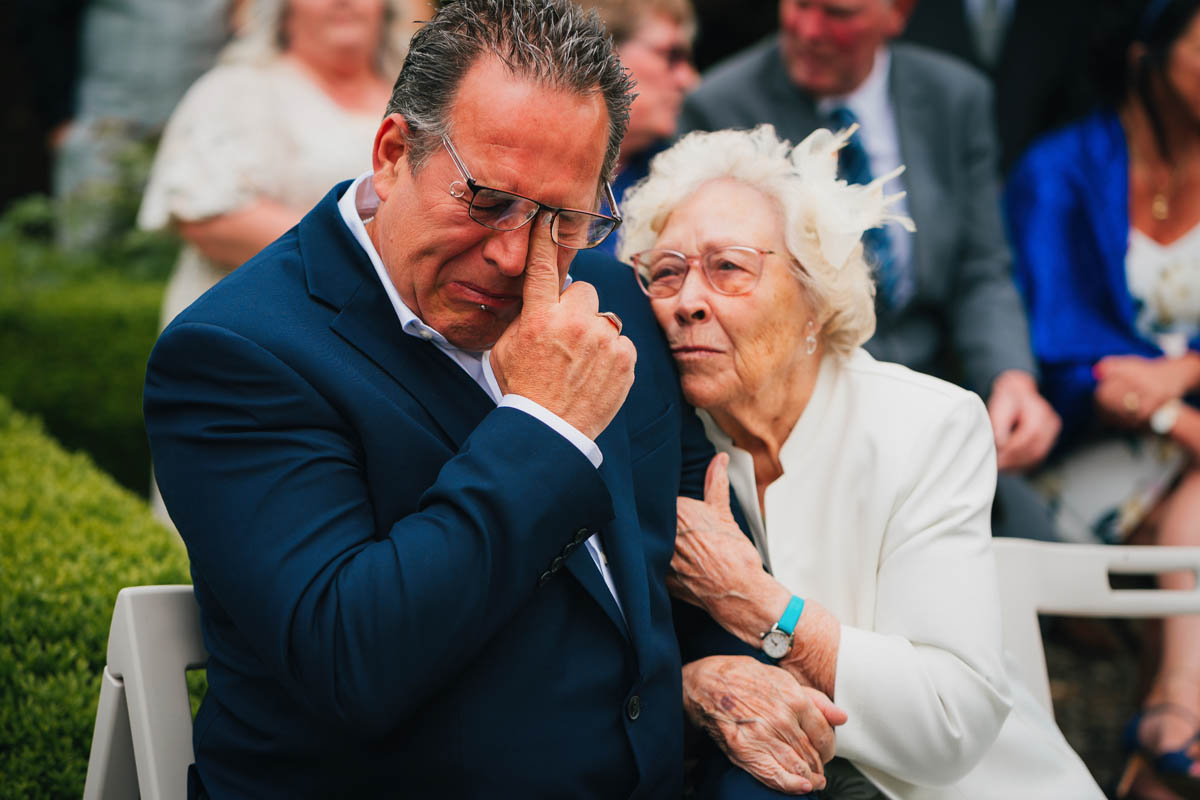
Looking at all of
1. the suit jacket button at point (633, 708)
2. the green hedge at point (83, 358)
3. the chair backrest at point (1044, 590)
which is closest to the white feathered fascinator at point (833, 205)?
the chair backrest at point (1044, 590)

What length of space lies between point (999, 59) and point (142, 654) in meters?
5.72

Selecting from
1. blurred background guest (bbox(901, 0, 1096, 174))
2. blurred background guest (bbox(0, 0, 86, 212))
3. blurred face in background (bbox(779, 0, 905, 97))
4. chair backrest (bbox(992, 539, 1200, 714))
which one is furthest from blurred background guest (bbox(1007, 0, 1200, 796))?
blurred background guest (bbox(0, 0, 86, 212))

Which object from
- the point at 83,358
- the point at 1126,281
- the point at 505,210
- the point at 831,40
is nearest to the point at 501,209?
the point at 505,210

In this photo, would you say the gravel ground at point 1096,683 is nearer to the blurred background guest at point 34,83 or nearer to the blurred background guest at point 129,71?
the blurred background guest at point 129,71

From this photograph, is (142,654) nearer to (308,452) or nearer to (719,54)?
(308,452)

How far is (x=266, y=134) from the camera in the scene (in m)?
4.18

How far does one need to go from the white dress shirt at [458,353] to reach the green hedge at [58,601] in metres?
1.18

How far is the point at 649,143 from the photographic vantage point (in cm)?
456

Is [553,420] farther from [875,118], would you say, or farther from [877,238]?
[875,118]

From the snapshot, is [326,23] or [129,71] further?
[129,71]

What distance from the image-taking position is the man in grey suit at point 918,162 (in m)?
4.09

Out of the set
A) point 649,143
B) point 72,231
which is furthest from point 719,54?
point 72,231

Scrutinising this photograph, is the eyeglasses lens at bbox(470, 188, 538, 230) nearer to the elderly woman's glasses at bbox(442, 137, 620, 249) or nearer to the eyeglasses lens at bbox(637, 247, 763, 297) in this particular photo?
the elderly woman's glasses at bbox(442, 137, 620, 249)

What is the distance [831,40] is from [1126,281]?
1490mm
